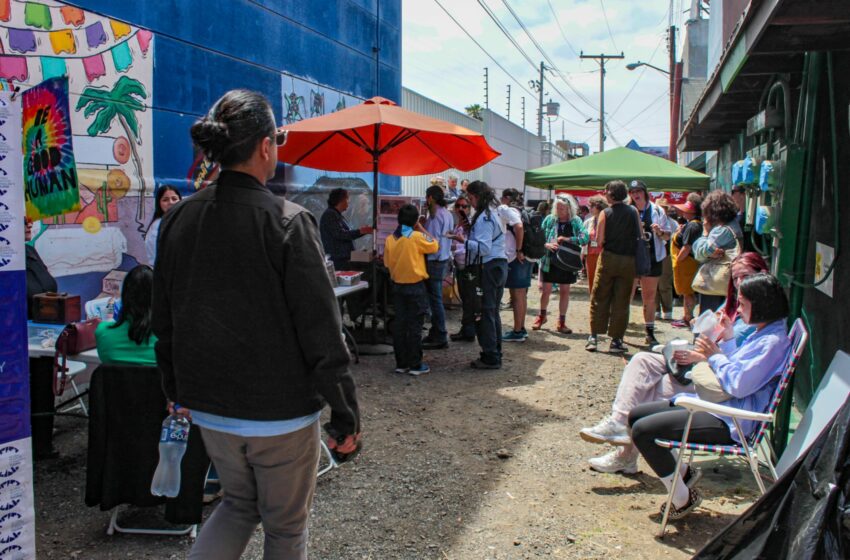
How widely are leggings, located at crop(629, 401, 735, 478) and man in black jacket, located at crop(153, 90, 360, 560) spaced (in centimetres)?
189

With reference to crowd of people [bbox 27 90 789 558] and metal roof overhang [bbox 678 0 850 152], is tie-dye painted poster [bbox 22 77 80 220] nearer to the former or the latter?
crowd of people [bbox 27 90 789 558]

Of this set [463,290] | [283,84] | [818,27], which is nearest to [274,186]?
[283,84]

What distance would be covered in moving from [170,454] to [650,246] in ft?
21.7

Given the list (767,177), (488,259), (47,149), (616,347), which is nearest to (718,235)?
(767,177)

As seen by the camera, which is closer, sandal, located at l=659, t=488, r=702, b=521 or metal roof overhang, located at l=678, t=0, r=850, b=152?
metal roof overhang, located at l=678, t=0, r=850, b=152

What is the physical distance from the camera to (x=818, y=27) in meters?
3.67

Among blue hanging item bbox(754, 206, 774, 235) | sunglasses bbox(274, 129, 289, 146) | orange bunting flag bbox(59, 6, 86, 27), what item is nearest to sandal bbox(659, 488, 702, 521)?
blue hanging item bbox(754, 206, 774, 235)

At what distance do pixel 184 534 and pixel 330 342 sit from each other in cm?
195

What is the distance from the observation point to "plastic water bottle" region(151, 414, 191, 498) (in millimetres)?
3191

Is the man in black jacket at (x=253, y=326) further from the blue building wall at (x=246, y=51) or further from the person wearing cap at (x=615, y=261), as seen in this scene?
the person wearing cap at (x=615, y=261)

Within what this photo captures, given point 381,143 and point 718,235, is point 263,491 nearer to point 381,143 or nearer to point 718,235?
point 718,235

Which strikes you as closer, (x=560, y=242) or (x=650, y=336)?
(x=650, y=336)

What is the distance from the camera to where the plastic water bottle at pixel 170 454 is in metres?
3.19

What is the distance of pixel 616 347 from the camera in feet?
25.3
